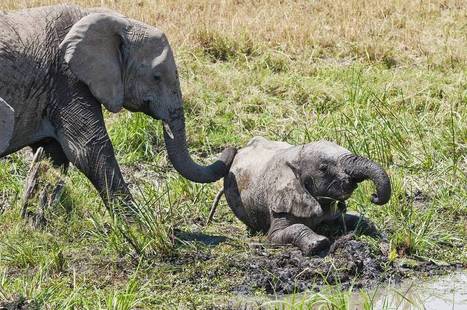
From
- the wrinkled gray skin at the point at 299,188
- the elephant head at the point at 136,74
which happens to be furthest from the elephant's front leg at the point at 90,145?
the wrinkled gray skin at the point at 299,188

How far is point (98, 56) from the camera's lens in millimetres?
8992

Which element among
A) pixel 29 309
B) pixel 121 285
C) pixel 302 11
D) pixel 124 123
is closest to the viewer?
pixel 29 309

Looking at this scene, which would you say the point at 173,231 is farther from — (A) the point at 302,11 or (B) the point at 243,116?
(A) the point at 302,11

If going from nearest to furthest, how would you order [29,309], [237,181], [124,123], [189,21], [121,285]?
[29,309]
[121,285]
[237,181]
[124,123]
[189,21]

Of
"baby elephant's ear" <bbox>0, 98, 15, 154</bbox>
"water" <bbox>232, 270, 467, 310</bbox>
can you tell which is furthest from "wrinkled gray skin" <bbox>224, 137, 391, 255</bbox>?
"baby elephant's ear" <bbox>0, 98, 15, 154</bbox>

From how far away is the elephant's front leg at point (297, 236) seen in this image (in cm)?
834

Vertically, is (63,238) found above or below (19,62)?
below

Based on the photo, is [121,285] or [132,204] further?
[132,204]

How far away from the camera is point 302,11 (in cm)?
1476

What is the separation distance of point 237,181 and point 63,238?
1242mm

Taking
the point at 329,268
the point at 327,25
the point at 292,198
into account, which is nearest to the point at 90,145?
the point at 292,198

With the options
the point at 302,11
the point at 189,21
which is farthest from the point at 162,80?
the point at 302,11

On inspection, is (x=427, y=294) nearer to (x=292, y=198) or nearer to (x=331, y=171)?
(x=331, y=171)

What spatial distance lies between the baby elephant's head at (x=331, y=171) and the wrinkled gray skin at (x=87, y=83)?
2.44 ft
